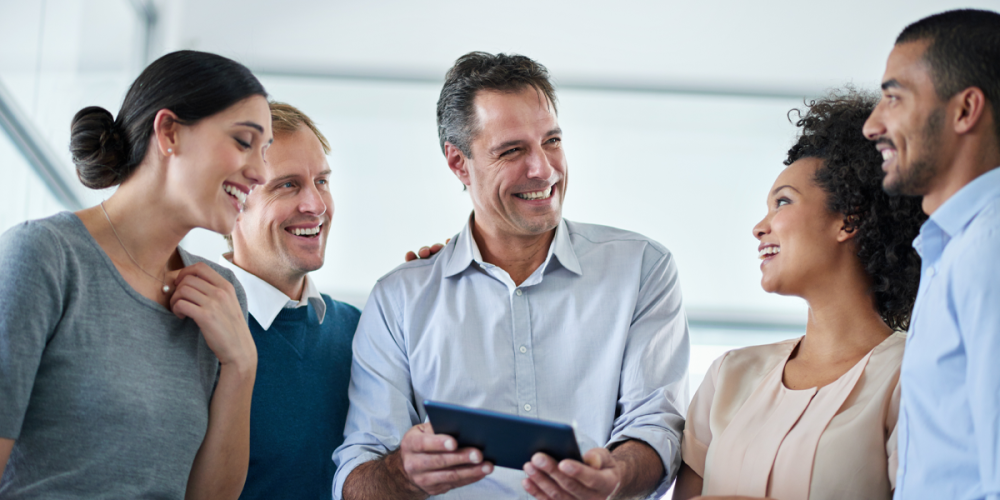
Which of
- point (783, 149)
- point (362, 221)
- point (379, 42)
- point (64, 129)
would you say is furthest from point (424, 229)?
point (783, 149)

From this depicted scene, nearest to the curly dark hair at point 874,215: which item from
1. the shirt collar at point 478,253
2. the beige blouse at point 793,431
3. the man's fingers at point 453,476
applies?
the beige blouse at point 793,431

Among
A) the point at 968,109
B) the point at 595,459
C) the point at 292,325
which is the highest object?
the point at 968,109

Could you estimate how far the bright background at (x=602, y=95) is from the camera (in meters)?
3.95

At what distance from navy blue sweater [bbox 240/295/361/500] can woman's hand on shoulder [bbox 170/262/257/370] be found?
1.22 ft

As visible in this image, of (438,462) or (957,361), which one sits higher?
(957,361)

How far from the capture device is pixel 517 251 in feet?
7.17

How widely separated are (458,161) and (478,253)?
1.13 feet

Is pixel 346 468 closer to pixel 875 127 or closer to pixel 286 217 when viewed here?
pixel 286 217

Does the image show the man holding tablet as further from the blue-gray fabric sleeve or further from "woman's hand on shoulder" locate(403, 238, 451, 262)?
the blue-gray fabric sleeve

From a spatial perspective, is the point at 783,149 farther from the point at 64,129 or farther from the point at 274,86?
the point at 64,129

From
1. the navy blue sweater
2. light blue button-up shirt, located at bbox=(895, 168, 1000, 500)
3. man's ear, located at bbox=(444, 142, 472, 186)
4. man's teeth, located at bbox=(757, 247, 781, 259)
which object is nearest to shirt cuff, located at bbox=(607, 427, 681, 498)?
man's teeth, located at bbox=(757, 247, 781, 259)

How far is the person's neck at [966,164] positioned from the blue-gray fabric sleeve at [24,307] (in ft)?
4.95

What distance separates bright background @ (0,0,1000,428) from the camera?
13.0 feet

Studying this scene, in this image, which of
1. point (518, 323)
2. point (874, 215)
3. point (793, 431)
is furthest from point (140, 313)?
point (874, 215)
